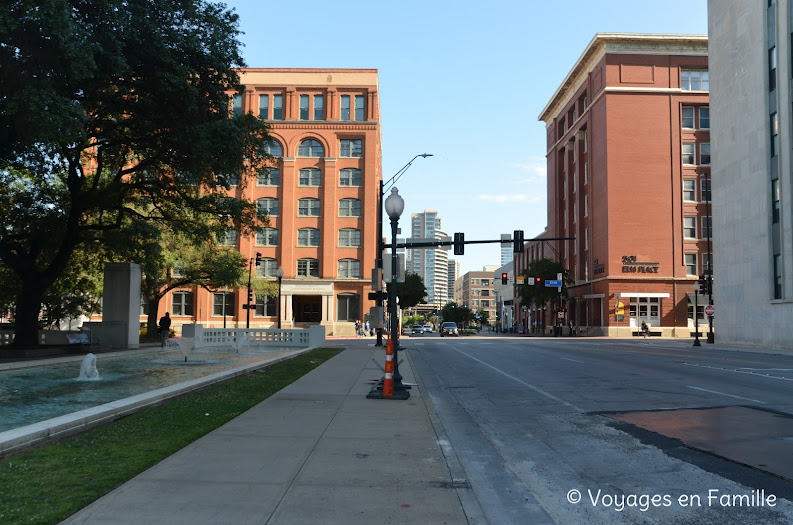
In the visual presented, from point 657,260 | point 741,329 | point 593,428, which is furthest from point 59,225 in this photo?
point 657,260

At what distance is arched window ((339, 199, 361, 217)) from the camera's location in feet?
227

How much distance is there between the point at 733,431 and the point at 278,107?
6680 centimetres

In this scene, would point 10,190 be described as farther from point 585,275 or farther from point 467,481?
point 585,275

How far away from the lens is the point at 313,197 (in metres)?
69.8

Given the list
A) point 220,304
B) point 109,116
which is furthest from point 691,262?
point 109,116

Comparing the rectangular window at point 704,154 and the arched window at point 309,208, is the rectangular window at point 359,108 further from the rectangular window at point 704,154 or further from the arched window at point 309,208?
the rectangular window at point 704,154

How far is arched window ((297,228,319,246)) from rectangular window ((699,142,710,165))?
135 feet

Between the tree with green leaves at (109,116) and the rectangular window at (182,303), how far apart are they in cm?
4225

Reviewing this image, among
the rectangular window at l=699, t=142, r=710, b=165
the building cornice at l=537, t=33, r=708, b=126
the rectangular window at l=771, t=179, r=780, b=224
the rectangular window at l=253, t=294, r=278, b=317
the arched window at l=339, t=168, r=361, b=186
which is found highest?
the building cornice at l=537, t=33, r=708, b=126

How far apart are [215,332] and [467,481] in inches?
1179

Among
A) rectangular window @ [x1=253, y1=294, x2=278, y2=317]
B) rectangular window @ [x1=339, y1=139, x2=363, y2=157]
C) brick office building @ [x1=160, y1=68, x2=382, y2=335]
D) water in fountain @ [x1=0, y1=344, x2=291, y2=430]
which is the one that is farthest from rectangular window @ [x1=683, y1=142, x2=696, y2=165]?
water in fountain @ [x1=0, y1=344, x2=291, y2=430]

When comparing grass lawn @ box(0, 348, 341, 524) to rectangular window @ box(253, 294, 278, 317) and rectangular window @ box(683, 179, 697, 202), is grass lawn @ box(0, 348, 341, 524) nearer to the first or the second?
rectangular window @ box(253, 294, 278, 317)

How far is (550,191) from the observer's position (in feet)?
307

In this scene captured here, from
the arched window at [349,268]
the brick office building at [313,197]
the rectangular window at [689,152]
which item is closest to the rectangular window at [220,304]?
the brick office building at [313,197]
